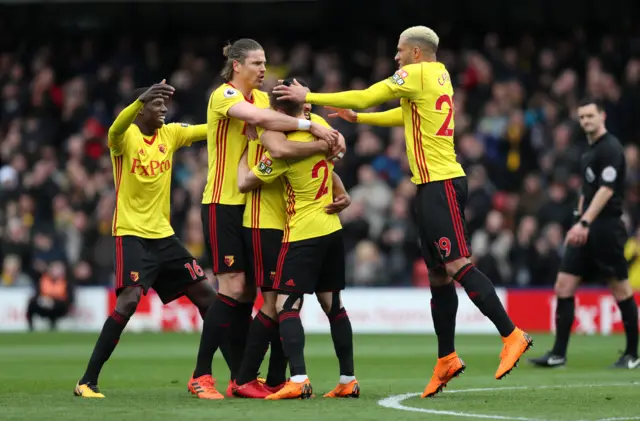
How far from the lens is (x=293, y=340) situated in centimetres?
904

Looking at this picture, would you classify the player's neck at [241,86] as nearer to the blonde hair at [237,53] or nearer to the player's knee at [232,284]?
the blonde hair at [237,53]

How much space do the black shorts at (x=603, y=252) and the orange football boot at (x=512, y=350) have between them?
144 inches

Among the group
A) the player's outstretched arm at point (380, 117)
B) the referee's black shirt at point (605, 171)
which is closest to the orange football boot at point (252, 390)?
the player's outstretched arm at point (380, 117)

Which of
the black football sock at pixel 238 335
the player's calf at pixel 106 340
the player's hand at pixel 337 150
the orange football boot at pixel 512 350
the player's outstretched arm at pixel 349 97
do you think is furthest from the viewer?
the black football sock at pixel 238 335

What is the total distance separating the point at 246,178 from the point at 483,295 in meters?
1.93

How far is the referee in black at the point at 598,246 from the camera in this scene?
1220 cm

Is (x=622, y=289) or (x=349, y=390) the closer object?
(x=349, y=390)

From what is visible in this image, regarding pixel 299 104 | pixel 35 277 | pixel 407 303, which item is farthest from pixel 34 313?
pixel 299 104

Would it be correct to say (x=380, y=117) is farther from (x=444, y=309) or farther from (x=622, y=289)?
(x=622, y=289)

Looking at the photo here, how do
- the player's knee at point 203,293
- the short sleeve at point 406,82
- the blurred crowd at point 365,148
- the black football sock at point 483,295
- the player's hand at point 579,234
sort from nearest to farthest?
the black football sock at point 483,295, the short sleeve at point 406,82, the player's knee at point 203,293, the player's hand at point 579,234, the blurred crowd at point 365,148

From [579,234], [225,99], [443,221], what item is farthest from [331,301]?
[579,234]

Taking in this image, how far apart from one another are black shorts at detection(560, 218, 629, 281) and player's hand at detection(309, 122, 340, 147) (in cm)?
400

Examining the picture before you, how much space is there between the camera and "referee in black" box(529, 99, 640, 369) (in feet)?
40.0

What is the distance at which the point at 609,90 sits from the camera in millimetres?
23250
